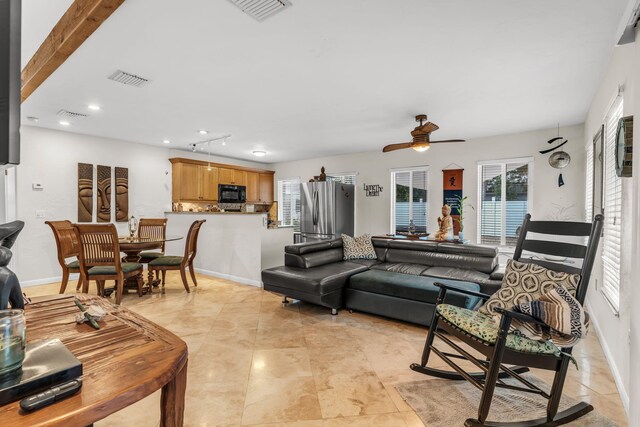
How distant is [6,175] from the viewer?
472 cm

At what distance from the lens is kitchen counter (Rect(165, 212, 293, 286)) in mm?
4863

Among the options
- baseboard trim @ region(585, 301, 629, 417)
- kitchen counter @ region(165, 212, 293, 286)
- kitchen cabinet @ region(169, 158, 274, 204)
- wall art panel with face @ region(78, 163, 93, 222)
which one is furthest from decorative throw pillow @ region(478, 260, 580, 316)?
wall art panel with face @ region(78, 163, 93, 222)

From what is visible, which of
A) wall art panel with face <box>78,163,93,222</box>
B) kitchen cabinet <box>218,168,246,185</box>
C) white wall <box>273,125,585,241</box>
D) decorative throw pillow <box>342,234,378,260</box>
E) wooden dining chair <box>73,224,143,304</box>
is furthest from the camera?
kitchen cabinet <box>218,168,246,185</box>

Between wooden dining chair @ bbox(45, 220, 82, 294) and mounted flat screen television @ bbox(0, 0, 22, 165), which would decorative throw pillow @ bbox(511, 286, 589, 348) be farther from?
wooden dining chair @ bbox(45, 220, 82, 294)

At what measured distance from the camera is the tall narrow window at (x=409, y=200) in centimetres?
630

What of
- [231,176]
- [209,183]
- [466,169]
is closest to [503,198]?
[466,169]

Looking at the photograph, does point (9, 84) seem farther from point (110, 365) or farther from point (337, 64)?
point (337, 64)

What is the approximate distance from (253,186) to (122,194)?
294 cm

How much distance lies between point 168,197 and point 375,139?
Answer: 428 centimetres

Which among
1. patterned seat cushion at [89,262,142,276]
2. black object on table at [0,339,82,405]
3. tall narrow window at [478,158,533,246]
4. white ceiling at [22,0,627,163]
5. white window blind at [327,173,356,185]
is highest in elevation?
white ceiling at [22,0,627,163]

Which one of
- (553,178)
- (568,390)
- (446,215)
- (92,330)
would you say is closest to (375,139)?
(446,215)

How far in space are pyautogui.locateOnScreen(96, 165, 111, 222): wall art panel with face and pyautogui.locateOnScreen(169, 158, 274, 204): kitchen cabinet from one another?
1156 mm

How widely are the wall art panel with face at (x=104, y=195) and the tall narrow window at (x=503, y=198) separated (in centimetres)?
658

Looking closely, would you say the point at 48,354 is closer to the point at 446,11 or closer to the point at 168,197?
the point at 446,11
